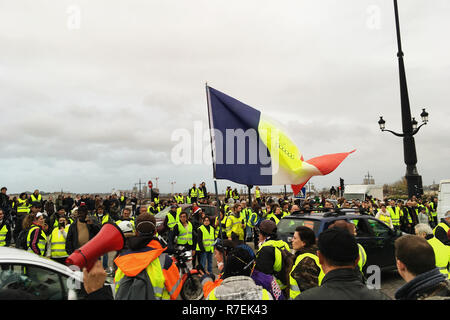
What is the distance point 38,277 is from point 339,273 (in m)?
2.61

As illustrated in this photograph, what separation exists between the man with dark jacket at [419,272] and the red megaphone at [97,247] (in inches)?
83.0

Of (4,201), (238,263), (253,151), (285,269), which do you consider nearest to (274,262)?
(285,269)

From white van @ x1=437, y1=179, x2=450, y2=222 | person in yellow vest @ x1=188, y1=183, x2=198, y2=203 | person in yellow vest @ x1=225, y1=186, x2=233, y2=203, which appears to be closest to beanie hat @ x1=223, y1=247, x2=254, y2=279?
white van @ x1=437, y1=179, x2=450, y2=222

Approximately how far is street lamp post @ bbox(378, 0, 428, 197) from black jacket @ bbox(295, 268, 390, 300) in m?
15.7

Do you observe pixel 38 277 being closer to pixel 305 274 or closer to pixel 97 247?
pixel 97 247

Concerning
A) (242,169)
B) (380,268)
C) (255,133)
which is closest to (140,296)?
(242,169)

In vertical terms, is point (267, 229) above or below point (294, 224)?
above

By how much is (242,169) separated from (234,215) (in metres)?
5.26

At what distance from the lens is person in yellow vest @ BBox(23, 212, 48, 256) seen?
638 cm

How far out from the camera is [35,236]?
21.0 ft

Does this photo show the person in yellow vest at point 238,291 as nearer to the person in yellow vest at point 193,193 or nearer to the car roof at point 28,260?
the car roof at point 28,260

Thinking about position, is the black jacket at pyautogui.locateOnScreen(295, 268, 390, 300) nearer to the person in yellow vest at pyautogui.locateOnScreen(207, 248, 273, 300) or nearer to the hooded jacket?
the person in yellow vest at pyautogui.locateOnScreen(207, 248, 273, 300)

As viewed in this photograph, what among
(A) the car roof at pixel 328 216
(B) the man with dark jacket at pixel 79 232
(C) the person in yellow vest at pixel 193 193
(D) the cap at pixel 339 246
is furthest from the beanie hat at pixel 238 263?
(C) the person in yellow vest at pixel 193 193
